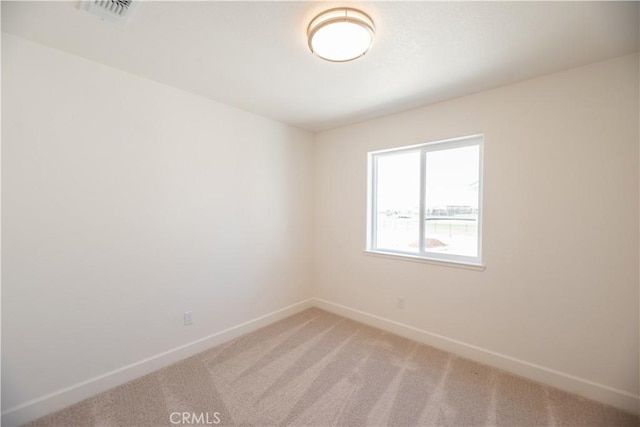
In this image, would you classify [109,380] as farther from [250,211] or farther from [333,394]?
[250,211]

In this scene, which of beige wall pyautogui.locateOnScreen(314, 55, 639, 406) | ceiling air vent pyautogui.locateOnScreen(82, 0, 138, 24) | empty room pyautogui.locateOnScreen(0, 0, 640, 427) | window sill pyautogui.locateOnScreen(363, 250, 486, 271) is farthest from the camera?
window sill pyautogui.locateOnScreen(363, 250, 486, 271)

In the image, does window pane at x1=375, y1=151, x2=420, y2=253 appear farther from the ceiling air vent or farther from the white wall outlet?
the ceiling air vent

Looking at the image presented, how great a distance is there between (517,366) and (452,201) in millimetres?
1446

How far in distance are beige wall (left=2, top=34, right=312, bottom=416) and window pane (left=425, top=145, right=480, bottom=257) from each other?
1843mm

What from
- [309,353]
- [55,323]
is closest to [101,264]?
[55,323]

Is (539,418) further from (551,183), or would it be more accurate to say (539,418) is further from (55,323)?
(55,323)

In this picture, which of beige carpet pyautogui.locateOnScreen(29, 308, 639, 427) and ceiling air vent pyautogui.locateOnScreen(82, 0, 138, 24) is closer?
ceiling air vent pyautogui.locateOnScreen(82, 0, 138, 24)

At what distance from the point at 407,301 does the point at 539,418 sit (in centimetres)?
124

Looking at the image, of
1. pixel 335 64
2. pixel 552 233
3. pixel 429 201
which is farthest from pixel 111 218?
pixel 552 233

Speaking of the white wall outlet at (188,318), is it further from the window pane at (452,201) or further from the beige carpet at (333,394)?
the window pane at (452,201)

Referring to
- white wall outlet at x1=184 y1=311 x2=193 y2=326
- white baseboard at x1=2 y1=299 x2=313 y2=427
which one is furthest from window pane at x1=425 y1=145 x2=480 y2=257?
white wall outlet at x1=184 y1=311 x2=193 y2=326

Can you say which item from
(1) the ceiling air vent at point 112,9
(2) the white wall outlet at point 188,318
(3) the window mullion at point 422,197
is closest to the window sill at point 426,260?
(3) the window mullion at point 422,197

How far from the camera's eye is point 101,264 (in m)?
1.91

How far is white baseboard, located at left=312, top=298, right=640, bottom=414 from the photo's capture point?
1765mm
